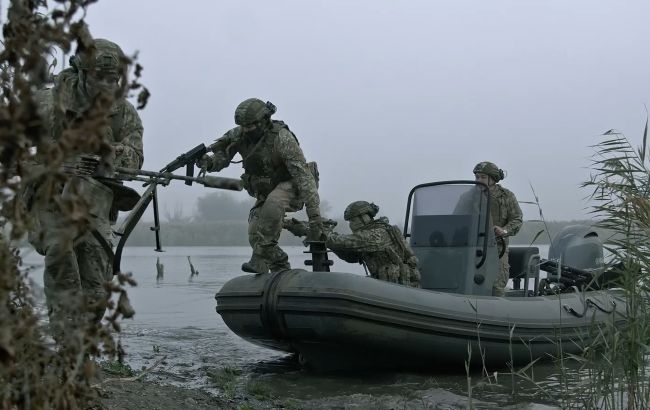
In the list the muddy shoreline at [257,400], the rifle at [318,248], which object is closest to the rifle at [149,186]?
the muddy shoreline at [257,400]

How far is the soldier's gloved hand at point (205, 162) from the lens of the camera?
648 cm

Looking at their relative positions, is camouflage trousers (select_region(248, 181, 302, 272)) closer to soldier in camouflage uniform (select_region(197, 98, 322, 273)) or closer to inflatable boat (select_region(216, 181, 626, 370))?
soldier in camouflage uniform (select_region(197, 98, 322, 273))

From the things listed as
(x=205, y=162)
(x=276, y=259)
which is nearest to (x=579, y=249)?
(x=276, y=259)

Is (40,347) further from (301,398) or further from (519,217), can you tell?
(519,217)

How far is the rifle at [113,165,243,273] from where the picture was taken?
110 inches

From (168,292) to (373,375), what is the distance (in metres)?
14.2

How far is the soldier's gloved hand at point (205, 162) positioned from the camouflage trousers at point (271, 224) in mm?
553

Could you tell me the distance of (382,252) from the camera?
288 inches

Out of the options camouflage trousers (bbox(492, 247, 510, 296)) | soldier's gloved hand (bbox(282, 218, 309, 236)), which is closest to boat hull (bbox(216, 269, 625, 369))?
soldier's gloved hand (bbox(282, 218, 309, 236))

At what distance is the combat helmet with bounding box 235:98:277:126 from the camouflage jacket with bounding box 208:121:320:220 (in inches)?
5.4

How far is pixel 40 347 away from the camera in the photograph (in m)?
1.88

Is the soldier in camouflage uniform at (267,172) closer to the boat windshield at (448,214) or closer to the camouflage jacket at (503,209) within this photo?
the boat windshield at (448,214)

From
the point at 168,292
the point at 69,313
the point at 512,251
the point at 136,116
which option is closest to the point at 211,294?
the point at 168,292

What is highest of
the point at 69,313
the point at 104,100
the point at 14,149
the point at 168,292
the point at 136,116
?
the point at 136,116
